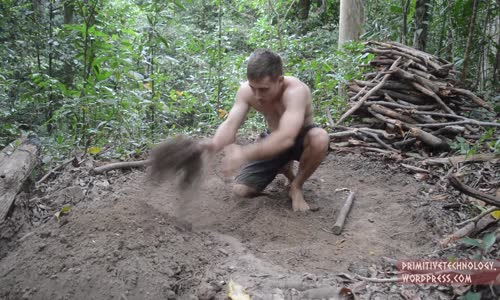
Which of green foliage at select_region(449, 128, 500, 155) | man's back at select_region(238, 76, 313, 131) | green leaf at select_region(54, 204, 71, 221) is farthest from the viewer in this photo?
green foliage at select_region(449, 128, 500, 155)

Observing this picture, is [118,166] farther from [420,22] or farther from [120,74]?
[420,22]

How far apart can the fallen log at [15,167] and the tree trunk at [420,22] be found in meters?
5.79

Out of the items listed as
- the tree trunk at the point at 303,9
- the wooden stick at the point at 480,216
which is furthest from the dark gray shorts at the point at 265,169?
the tree trunk at the point at 303,9

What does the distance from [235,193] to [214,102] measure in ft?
10.9

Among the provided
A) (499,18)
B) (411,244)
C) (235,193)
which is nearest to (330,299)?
(411,244)

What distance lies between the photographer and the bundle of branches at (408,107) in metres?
4.80

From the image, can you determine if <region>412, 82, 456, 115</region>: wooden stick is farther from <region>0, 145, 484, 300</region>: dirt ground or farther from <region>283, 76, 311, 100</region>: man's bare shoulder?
<region>283, 76, 311, 100</region>: man's bare shoulder

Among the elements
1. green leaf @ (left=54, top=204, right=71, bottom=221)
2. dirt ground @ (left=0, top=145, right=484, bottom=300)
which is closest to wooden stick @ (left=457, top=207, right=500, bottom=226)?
dirt ground @ (left=0, top=145, right=484, bottom=300)

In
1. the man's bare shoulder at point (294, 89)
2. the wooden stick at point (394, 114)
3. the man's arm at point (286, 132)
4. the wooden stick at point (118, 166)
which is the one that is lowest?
the wooden stick at point (394, 114)

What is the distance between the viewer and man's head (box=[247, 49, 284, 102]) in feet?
10.5

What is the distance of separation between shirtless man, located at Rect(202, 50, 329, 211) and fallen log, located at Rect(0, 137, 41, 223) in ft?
4.39

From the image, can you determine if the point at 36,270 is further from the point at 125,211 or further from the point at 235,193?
the point at 235,193

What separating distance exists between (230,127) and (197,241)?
103 centimetres

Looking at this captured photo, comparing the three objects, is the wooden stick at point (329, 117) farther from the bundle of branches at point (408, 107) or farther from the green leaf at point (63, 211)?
the green leaf at point (63, 211)
